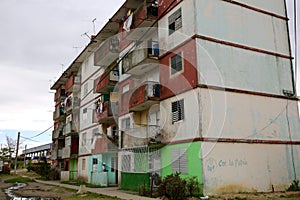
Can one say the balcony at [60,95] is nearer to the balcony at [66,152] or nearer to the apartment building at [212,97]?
the balcony at [66,152]

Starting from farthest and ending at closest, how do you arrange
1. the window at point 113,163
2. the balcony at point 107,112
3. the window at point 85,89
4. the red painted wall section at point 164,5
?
the window at point 85,89, the window at point 113,163, the balcony at point 107,112, the red painted wall section at point 164,5

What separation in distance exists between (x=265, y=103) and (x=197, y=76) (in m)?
5.06

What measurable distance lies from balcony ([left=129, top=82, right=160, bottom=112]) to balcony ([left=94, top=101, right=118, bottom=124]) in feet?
17.8

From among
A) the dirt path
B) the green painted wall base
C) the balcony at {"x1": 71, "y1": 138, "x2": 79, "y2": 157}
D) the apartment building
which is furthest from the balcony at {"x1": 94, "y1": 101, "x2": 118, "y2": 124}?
the balcony at {"x1": 71, "y1": 138, "x2": 79, "y2": 157}

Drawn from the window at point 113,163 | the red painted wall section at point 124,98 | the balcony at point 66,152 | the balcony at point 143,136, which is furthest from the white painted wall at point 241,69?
the balcony at point 66,152

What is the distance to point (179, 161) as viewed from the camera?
1744 cm

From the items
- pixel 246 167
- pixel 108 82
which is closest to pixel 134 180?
pixel 246 167

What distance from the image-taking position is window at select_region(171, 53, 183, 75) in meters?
18.5

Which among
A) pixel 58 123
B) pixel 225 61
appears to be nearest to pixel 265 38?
pixel 225 61

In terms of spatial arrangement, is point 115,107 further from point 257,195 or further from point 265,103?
point 257,195

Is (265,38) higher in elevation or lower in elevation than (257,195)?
higher

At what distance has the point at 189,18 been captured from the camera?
59.6ft

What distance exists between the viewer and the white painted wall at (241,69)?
1747 centimetres

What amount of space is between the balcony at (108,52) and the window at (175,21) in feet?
27.8
